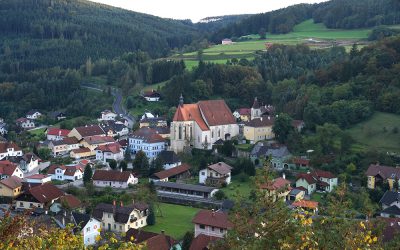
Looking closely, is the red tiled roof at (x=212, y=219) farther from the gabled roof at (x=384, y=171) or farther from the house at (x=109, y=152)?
the house at (x=109, y=152)

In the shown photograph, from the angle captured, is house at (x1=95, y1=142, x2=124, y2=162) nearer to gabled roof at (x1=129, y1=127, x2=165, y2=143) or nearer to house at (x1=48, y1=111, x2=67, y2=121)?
gabled roof at (x1=129, y1=127, x2=165, y2=143)

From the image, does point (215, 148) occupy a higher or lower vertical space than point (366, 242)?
lower

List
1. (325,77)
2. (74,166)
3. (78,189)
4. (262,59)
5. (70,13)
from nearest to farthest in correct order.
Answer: (78,189)
(74,166)
(325,77)
(262,59)
(70,13)

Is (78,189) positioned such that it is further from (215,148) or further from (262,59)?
(262,59)

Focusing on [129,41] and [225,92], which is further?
[129,41]

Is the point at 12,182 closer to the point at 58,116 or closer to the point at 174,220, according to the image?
the point at 174,220

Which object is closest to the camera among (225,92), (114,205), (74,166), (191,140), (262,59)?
(114,205)

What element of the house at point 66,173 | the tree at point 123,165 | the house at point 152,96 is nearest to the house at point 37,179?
the house at point 66,173

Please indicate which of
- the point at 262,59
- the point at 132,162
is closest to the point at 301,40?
the point at 262,59
